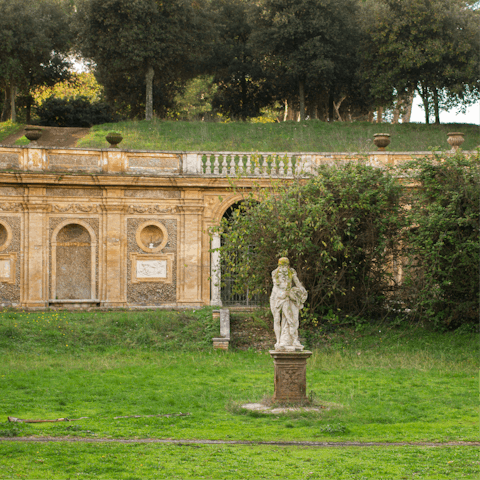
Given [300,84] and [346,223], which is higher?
[300,84]

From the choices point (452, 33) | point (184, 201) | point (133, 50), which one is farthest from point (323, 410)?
point (452, 33)

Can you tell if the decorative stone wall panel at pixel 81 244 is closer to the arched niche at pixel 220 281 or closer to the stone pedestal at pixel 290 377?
the arched niche at pixel 220 281

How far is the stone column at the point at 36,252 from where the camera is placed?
67.9 feet

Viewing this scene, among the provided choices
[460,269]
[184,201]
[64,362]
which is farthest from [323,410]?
[184,201]

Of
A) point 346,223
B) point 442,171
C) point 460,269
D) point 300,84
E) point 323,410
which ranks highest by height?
point 300,84

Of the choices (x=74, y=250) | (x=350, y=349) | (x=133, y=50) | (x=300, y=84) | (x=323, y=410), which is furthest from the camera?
(x=300, y=84)

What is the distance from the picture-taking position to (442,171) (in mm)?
17859

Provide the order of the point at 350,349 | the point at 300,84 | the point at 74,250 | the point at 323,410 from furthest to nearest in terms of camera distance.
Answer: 1. the point at 300,84
2. the point at 74,250
3. the point at 350,349
4. the point at 323,410

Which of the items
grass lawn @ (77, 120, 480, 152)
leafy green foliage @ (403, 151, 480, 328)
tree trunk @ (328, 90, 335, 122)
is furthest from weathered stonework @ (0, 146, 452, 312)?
tree trunk @ (328, 90, 335, 122)

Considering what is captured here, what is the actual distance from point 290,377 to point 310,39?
31280mm

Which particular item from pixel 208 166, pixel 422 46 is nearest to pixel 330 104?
pixel 422 46

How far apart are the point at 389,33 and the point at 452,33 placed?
3404 mm

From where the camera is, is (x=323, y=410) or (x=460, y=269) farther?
(x=460, y=269)

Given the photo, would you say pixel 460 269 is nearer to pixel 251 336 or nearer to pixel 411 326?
pixel 411 326
